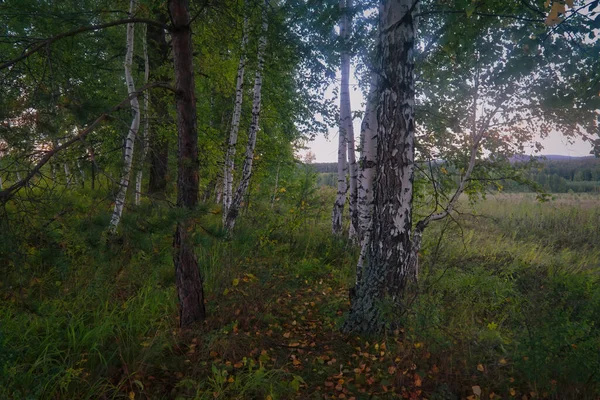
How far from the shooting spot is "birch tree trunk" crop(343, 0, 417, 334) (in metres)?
3.48

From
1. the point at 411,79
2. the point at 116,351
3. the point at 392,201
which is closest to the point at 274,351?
the point at 116,351

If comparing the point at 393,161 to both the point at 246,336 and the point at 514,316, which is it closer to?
the point at 514,316

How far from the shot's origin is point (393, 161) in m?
3.54

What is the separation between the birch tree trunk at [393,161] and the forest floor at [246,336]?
1.29 ft

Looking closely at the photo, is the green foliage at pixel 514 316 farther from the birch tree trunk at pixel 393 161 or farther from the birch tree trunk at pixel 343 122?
the birch tree trunk at pixel 343 122

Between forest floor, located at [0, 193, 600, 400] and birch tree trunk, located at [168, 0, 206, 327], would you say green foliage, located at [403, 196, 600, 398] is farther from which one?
birch tree trunk, located at [168, 0, 206, 327]

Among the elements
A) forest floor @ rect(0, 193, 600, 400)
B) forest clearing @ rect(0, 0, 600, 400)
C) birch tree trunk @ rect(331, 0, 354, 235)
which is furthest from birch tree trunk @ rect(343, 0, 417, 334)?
birch tree trunk @ rect(331, 0, 354, 235)

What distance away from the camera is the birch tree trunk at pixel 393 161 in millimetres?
3482

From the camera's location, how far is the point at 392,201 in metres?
3.56

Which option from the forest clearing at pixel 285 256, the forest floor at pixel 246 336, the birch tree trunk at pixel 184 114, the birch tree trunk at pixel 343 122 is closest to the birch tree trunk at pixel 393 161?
the forest clearing at pixel 285 256

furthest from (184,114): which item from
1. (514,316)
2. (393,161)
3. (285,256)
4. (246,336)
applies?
(514,316)

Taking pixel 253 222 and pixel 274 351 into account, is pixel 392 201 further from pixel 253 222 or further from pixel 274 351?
pixel 253 222

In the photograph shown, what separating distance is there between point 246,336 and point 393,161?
2.61 metres

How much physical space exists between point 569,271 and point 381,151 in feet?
19.6
